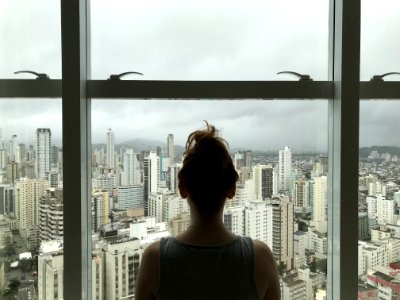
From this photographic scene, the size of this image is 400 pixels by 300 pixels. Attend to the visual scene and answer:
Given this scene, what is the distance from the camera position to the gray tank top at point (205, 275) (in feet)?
3.14

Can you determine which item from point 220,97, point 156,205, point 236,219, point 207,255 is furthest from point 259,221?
point 207,255

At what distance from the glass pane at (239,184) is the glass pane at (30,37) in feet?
0.96

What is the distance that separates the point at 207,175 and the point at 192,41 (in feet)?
2.77

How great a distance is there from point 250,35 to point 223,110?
0.36m

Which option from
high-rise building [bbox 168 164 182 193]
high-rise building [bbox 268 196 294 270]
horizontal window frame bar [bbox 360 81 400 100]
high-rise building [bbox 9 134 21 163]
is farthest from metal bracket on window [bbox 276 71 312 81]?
high-rise building [bbox 9 134 21 163]

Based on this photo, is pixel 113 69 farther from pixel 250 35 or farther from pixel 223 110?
pixel 250 35

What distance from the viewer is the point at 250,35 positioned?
1.62m

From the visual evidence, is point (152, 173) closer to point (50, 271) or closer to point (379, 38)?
point (50, 271)

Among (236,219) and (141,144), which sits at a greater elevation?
(141,144)

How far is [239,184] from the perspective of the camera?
1625 millimetres

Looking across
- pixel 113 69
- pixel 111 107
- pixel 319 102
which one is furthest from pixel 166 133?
pixel 319 102

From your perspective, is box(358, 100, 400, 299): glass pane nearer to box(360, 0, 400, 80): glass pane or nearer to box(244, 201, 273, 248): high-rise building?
box(360, 0, 400, 80): glass pane

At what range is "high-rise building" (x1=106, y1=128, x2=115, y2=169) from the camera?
1606 mm

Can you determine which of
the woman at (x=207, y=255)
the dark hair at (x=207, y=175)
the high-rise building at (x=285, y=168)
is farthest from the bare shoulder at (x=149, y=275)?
the high-rise building at (x=285, y=168)
